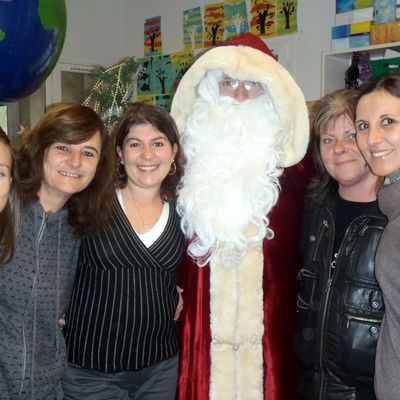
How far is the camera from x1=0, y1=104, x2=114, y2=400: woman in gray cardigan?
1589 mm

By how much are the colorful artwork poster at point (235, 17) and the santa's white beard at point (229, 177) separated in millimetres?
2418

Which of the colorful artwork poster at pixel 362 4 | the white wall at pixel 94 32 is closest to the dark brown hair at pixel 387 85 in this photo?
the colorful artwork poster at pixel 362 4

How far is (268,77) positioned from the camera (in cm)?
200

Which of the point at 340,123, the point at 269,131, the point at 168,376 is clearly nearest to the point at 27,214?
the point at 168,376

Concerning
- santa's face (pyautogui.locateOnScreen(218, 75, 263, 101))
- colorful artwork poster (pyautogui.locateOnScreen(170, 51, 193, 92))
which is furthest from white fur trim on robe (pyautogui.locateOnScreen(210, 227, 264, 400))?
colorful artwork poster (pyautogui.locateOnScreen(170, 51, 193, 92))

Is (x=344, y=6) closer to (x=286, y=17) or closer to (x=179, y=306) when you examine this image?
(x=286, y=17)

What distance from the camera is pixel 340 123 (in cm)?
189

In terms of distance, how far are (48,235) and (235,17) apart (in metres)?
3.30

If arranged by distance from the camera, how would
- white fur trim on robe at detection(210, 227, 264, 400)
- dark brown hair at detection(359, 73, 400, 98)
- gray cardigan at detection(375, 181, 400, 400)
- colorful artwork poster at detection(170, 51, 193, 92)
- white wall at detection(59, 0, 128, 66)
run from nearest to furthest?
1. gray cardigan at detection(375, 181, 400, 400)
2. dark brown hair at detection(359, 73, 400, 98)
3. white fur trim on robe at detection(210, 227, 264, 400)
4. colorful artwork poster at detection(170, 51, 193, 92)
5. white wall at detection(59, 0, 128, 66)

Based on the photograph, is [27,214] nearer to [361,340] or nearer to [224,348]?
[224,348]

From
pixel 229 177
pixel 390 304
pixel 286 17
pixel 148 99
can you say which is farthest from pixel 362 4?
pixel 390 304

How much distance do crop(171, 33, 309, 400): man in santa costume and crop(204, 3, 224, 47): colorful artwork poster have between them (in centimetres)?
246

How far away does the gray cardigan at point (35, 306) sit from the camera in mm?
1581

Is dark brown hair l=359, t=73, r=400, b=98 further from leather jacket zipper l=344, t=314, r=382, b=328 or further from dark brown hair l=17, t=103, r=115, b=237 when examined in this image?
dark brown hair l=17, t=103, r=115, b=237
